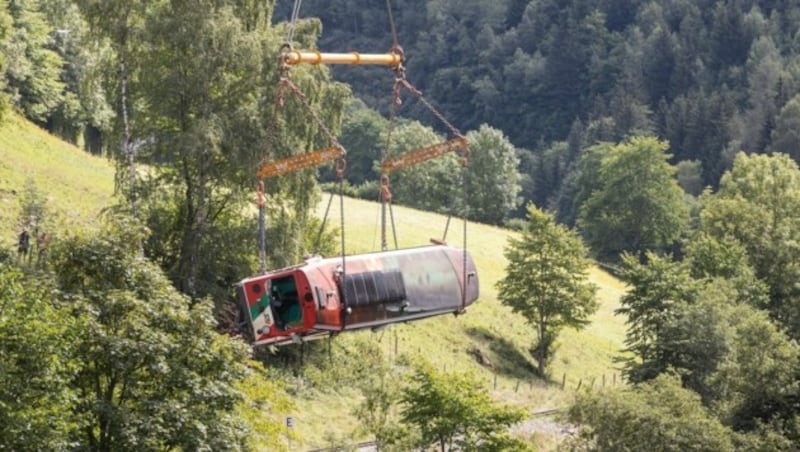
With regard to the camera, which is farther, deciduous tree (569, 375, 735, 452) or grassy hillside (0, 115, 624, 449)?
grassy hillside (0, 115, 624, 449)

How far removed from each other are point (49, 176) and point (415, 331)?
17965 millimetres

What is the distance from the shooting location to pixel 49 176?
2292 inches

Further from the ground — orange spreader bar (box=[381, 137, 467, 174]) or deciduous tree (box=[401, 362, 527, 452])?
orange spreader bar (box=[381, 137, 467, 174])

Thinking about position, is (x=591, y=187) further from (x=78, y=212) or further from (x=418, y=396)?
(x=418, y=396)

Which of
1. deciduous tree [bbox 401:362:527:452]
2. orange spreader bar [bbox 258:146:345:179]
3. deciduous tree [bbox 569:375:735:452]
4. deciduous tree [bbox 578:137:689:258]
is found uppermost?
orange spreader bar [bbox 258:146:345:179]

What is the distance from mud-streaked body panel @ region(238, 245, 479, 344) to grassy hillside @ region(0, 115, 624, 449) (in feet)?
18.7

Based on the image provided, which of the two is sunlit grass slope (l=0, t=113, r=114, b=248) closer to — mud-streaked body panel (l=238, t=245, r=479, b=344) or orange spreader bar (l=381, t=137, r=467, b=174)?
mud-streaked body panel (l=238, t=245, r=479, b=344)

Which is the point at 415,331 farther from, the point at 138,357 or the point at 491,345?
the point at 138,357

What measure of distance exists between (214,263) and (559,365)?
24.0 meters

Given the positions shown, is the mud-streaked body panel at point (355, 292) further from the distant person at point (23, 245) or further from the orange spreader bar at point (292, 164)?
the distant person at point (23, 245)

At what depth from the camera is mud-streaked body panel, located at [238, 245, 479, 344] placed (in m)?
38.2

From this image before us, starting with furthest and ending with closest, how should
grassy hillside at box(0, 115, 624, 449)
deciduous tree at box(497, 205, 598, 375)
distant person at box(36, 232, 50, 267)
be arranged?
1. deciduous tree at box(497, 205, 598, 375)
2. grassy hillside at box(0, 115, 624, 449)
3. distant person at box(36, 232, 50, 267)

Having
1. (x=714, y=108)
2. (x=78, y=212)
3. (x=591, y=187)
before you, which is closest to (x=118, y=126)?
→ (x=78, y=212)

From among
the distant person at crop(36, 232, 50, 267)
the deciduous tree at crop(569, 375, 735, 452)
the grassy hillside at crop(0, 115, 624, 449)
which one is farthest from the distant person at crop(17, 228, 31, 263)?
the deciduous tree at crop(569, 375, 735, 452)
